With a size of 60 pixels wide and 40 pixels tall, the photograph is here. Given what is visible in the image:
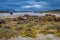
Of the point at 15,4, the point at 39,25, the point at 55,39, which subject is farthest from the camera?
the point at 15,4

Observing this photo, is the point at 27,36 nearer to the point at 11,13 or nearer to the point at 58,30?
the point at 58,30

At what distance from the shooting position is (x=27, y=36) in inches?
239

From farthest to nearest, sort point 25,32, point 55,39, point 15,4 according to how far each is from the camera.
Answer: point 15,4
point 25,32
point 55,39

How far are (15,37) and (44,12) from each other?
10.8ft

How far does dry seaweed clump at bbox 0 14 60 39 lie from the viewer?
622cm

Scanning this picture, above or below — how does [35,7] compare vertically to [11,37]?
above

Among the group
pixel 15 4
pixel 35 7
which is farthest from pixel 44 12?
pixel 15 4

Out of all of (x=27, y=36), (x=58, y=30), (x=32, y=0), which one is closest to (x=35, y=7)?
(x=32, y=0)

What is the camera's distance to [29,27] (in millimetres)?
7000

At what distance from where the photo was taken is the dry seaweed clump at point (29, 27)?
20.4 feet

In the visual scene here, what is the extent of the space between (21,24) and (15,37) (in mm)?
1582

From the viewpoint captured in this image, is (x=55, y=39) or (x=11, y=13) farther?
(x=11, y=13)

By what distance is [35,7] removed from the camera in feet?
28.2

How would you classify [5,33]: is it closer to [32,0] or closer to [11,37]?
[11,37]
